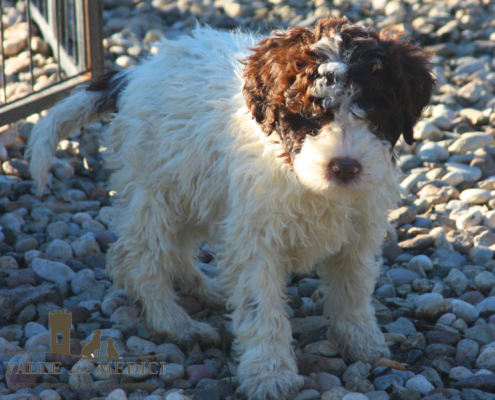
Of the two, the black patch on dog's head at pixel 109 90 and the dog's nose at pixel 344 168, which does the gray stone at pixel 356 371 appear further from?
the black patch on dog's head at pixel 109 90

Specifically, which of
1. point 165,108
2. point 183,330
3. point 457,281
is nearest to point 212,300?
point 183,330

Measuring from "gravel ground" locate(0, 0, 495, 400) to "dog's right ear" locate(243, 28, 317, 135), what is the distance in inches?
58.2

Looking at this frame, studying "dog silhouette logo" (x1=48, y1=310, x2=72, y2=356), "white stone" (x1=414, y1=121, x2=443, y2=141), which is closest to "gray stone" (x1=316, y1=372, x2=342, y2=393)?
"dog silhouette logo" (x1=48, y1=310, x2=72, y2=356)

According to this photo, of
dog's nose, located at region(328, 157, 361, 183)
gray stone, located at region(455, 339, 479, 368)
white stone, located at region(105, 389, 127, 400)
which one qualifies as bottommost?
gray stone, located at region(455, 339, 479, 368)

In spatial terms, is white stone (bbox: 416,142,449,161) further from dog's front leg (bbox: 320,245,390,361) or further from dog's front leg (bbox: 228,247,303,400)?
dog's front leg (bbox: 228,247,303,400)

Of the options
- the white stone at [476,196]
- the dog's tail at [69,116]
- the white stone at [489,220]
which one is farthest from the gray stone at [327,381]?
the white stone at [476,196]

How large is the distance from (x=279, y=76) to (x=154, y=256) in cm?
155

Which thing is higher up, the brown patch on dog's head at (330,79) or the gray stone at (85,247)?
the brown patch on dog's head at (330,79)

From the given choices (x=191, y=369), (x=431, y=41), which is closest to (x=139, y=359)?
(x=191, y=369)

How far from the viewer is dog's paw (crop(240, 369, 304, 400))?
346 cm

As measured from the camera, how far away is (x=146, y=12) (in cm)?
973

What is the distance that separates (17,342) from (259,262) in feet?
5.28

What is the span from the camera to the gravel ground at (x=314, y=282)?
11.8 feet

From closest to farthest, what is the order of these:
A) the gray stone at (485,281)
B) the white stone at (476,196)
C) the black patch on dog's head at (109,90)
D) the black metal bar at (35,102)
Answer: the black patch on dog's head at (109,90) < the gray stone at (485,281) < the white stone at (476,196) < the black metal bar at (35,102)
